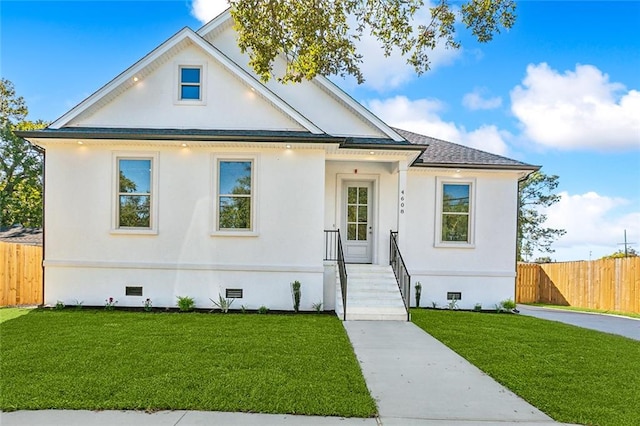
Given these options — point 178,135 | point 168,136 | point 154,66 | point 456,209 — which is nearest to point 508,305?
point 456,209

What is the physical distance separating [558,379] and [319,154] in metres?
6.55

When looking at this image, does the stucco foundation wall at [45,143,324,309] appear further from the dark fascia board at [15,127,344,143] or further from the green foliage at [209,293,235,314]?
the dark fascia board at [15,127,344,143]

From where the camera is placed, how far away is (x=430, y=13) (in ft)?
23.5

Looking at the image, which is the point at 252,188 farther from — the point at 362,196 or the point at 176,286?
the point at 362,196

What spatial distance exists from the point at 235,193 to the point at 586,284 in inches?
541

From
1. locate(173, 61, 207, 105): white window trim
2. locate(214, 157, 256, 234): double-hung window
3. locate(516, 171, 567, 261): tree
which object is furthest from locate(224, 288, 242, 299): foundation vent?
locate(516, 171, 567, 261): tree

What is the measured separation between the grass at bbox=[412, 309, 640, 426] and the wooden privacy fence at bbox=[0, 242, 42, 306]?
10766 mm

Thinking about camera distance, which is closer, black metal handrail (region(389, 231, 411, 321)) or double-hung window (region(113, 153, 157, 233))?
black metal handrail (region(389, 231, 411, 321))

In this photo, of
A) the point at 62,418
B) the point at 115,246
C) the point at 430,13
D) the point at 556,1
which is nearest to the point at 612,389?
the point at 62,418

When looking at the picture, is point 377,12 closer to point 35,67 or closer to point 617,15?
point 617,15

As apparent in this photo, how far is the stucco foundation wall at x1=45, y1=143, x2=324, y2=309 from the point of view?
31.0 ft

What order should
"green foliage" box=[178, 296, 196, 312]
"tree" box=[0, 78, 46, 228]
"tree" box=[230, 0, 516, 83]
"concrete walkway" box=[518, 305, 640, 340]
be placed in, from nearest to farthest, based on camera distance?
1. "tree" box=[230, 0, 516, 83]
2. "concrete walkway" box=[518, 305, 640, 340]
3. "green foliage" box=[178, 296, 196, 312]
4. "tree" box=[0, 78, 46, 228]

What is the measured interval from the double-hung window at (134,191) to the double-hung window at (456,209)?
7.78 metres

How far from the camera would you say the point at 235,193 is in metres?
9.62
